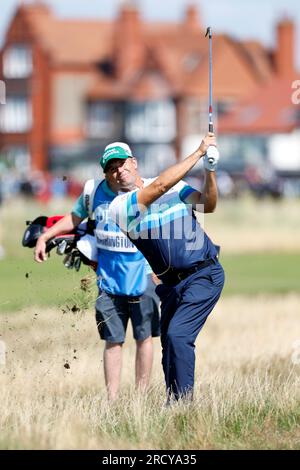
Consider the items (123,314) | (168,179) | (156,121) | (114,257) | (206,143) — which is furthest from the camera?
(156,121)

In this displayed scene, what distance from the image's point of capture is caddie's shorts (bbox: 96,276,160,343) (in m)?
10.1

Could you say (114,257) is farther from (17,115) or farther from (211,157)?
(17,115)

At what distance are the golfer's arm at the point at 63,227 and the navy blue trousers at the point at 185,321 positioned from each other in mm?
1285

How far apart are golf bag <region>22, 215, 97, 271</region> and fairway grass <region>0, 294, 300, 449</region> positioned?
403 millimetres

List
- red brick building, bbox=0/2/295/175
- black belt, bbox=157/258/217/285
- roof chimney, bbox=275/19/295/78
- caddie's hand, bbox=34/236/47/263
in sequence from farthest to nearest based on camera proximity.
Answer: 1. roof chimney, bbox=275/19/295/78
2. red brick building, bbox=0/2/295/175
3. caddie's hand, bbox=34/236/47/263
4. black belt, bbox=157/258/217/285

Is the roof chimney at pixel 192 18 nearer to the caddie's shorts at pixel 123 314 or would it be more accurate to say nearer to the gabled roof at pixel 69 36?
the gabled roof at pixel 69 36

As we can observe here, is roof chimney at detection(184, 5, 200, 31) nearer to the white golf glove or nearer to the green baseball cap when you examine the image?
the green baseball cap

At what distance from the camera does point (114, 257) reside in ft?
32.7

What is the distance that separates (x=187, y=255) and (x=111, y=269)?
3.60 feet

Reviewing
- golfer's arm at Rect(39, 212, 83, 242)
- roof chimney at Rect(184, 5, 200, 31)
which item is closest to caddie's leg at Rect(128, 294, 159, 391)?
golfer's arm at Rect(39, 212, 83, 242)

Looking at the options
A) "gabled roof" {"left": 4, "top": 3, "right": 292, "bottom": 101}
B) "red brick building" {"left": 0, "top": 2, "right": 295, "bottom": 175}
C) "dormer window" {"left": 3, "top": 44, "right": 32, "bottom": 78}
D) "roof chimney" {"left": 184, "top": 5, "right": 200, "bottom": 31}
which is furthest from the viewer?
"roof chimney" {"left": 184, "top": 5, "right": 200, "bottom": 31}

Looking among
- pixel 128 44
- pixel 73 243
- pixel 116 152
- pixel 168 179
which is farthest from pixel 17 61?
pixel 168 179

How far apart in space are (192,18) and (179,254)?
10885 cm

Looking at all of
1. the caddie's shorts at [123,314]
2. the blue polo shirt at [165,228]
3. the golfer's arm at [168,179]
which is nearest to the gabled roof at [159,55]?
the caddie's shorts at [123,314]
